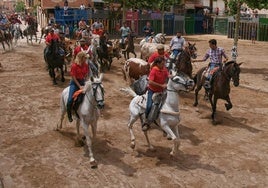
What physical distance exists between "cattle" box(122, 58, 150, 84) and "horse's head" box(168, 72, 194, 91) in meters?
5.89

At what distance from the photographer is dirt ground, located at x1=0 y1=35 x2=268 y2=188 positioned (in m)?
8.64

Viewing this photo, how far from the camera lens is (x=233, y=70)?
467 inches

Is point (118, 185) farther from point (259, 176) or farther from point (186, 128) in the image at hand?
point (186, 128)

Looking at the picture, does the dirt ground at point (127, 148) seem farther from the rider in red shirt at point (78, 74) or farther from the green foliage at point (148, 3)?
the green foliage at point (148, 3)

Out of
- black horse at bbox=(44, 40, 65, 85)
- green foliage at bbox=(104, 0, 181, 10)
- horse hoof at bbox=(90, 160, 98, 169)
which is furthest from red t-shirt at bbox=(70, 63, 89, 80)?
green foliage at bbox=(104, 0, 181, 10)

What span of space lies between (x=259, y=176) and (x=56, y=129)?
247 inches

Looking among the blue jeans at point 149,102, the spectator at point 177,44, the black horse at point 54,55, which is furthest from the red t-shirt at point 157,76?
the black horse at point 54,55

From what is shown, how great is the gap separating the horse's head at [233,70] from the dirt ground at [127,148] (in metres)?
1.60

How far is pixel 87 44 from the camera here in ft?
53.7

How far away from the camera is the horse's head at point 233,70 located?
38.8ft

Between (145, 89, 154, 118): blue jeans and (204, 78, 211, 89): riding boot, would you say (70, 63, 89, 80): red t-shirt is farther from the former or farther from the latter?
(204, 78, 211, 89): riding boot

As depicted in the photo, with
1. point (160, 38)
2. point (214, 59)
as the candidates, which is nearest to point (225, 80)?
point (214, 59)

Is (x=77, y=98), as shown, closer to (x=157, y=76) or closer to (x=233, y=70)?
(x=157, y=76)

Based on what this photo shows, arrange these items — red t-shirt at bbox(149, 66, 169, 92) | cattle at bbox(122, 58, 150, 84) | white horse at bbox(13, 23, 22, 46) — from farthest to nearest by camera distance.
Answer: white horse at bbox(13, 23, 22, 46)
cattle at bbox(122, 58, 150, 84)
red t-shirt at bbox(149, 66, 169, 92)
